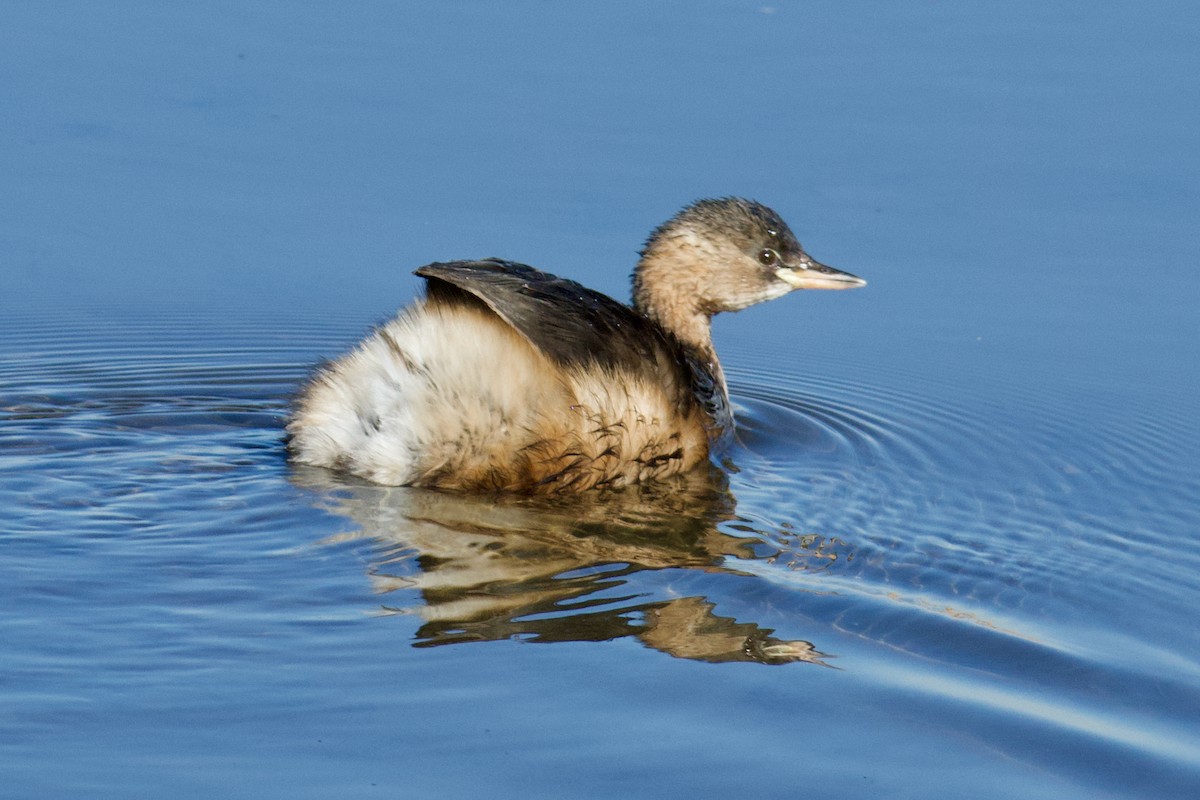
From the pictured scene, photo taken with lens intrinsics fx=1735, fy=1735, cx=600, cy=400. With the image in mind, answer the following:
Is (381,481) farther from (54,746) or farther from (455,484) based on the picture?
(54,746)

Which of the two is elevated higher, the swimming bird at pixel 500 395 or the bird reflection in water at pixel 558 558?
the swimming bird at pixel 500 395

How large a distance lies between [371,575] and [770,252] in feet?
9.74

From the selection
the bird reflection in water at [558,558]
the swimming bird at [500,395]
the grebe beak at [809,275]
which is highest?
the grebe beak at [809,275]

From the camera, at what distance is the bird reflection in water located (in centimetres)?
446

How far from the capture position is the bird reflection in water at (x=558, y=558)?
14.6ft

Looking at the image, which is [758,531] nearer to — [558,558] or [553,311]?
[558,558]

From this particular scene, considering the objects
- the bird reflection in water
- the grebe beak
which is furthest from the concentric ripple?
the grebe beak

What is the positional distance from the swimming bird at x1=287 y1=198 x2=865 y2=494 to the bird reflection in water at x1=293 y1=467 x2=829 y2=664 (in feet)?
0.31

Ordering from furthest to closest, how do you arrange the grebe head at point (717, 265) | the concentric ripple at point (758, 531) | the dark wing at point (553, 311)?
1. the grebe head at point (717, 265)
2. the dark wing at point (553, 311)
3. the concentric ripple at point (758, 531)

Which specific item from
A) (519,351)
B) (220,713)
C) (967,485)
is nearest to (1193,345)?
(967,485)

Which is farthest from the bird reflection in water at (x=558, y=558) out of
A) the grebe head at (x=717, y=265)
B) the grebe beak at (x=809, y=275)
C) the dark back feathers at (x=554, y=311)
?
the grebe beak at (x=809, y=275)

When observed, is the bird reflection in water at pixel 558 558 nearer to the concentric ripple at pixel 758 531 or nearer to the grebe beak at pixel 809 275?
the concentric ripple at pixel 758 531

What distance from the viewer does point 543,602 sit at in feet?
15.3

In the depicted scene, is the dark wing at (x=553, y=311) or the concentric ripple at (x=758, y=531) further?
the dark wing at (x=553, y=311)
